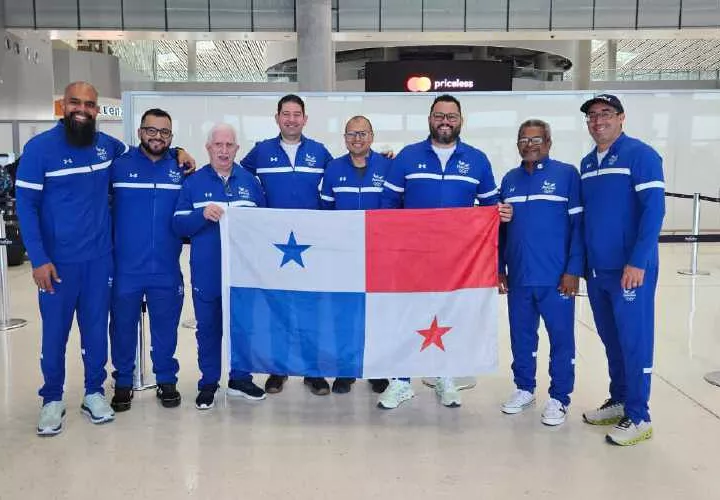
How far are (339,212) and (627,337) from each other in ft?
5.42

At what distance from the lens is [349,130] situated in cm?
379

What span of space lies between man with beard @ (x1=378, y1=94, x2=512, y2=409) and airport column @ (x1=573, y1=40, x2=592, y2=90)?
2193cm

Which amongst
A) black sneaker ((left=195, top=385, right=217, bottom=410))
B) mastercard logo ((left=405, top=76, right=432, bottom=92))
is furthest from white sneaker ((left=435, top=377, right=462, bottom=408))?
mastercard logo ((left=405, top=76, right=432, bottom=92))

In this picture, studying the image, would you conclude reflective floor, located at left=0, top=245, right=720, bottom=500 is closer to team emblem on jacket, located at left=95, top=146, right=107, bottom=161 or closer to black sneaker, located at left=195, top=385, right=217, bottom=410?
black sneaker, located at left=195, top=385, right=217, bottom=410

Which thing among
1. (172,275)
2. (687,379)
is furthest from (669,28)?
(172,275)

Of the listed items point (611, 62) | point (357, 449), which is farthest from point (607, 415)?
point (611, 62)

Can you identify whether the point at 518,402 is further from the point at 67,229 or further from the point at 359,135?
the point at 67,229

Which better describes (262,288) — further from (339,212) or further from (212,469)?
(212,469)

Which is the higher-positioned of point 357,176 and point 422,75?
point 422,75

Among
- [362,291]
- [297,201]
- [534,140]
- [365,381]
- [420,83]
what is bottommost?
[365,381]

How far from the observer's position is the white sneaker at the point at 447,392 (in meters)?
3.83

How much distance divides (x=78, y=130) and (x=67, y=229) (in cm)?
53

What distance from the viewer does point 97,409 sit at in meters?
3.56

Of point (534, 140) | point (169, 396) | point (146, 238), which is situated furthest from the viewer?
point (169, 396)
